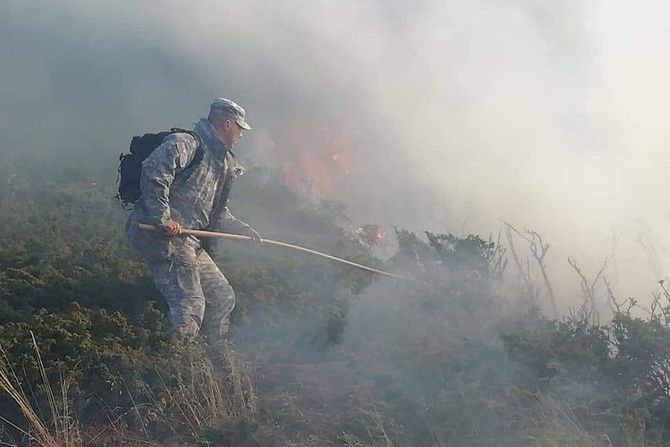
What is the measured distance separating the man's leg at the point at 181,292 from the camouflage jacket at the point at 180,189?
85mm

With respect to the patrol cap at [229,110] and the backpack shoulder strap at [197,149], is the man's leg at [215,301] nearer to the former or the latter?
A: the backpack shoulder strap at [197,149]

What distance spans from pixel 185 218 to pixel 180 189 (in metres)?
0.23

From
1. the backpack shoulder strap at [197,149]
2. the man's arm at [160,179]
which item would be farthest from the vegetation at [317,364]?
the backpack shoulder strap at [197,149]

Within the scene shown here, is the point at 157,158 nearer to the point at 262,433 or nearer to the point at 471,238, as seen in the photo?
the point at 262,433

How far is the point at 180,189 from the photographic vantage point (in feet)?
18.5

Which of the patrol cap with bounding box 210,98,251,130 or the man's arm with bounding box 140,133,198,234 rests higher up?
the patrol cap with bounding box 210,98,251,130

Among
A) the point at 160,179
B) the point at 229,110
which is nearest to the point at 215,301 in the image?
the point at 160,179

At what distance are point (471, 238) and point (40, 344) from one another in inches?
187

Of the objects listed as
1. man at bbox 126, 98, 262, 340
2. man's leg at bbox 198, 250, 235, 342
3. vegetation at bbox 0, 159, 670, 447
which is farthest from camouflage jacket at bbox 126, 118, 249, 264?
vegetation at bbox 0, 159, 670, 447

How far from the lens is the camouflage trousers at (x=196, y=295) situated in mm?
5355

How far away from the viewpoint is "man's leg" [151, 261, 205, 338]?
5344 millimetres

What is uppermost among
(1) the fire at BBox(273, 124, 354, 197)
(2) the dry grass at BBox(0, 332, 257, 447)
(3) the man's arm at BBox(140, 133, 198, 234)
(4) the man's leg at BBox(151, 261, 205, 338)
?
(1) the fire at BBox(273, 124, 354, 197)

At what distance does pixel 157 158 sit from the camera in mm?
5270

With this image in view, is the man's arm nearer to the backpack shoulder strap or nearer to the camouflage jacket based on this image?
the camouflage jacket
